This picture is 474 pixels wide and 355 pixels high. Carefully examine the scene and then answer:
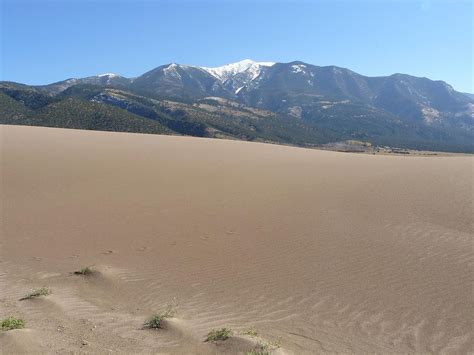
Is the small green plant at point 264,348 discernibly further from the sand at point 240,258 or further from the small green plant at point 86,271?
the small green plant at point 86,271

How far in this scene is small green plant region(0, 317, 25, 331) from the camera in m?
5.99

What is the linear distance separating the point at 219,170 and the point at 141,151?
23.7 ft

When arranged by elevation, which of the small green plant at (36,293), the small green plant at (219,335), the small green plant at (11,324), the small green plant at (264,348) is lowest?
the small green plant at (36,293)

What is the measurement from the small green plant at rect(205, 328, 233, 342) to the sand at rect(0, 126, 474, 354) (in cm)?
13

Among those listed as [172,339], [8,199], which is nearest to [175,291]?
[172,339]

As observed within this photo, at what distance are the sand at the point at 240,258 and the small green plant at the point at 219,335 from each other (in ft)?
0.44

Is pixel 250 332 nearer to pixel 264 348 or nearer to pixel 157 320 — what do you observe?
pixel 264 348

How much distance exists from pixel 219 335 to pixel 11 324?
317cm

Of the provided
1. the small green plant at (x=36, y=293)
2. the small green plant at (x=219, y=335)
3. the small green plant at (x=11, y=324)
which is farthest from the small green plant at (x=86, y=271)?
the small green plant at (x=219, y=335)

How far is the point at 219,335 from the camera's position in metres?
5.91

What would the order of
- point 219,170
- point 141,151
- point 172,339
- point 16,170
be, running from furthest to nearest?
point 141,151 → point 219,170 → point 16,170 → point 172,339

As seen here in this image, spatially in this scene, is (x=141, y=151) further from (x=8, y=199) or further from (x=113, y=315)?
(x=113, y=315)

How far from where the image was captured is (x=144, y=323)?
646 centimetres

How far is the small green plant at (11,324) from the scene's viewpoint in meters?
5.99
